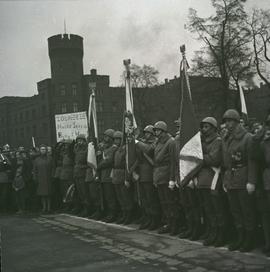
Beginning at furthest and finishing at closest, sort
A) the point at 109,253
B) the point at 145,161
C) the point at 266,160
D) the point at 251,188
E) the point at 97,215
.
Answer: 1. the point at 97,215
2. the point at 145,161
3. the point at 109,253
4. the point at 251,188
5. the point at 266,160

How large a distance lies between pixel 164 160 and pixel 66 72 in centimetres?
6075

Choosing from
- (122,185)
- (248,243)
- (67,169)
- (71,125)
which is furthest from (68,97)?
(248,243)

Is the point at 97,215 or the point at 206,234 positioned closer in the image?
the point at 206,234

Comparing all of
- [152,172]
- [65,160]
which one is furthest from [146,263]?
[65,160]

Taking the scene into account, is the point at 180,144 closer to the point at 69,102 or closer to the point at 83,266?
the point at 83,266

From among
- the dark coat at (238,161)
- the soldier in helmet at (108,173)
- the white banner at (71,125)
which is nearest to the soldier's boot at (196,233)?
the dark coat at (238,161)

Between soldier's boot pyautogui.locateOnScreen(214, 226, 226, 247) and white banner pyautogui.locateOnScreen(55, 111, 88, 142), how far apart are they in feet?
22.2

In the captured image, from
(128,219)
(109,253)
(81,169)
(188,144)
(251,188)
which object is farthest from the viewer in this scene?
(81,169)

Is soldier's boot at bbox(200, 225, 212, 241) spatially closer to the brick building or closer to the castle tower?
the brick building

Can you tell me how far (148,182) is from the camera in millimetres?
9562

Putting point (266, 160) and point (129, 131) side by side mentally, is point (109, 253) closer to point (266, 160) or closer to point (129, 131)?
point (266, 160)

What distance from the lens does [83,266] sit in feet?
22.2

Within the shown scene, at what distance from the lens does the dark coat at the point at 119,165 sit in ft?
34.0

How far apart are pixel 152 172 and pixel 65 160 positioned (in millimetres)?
4246
